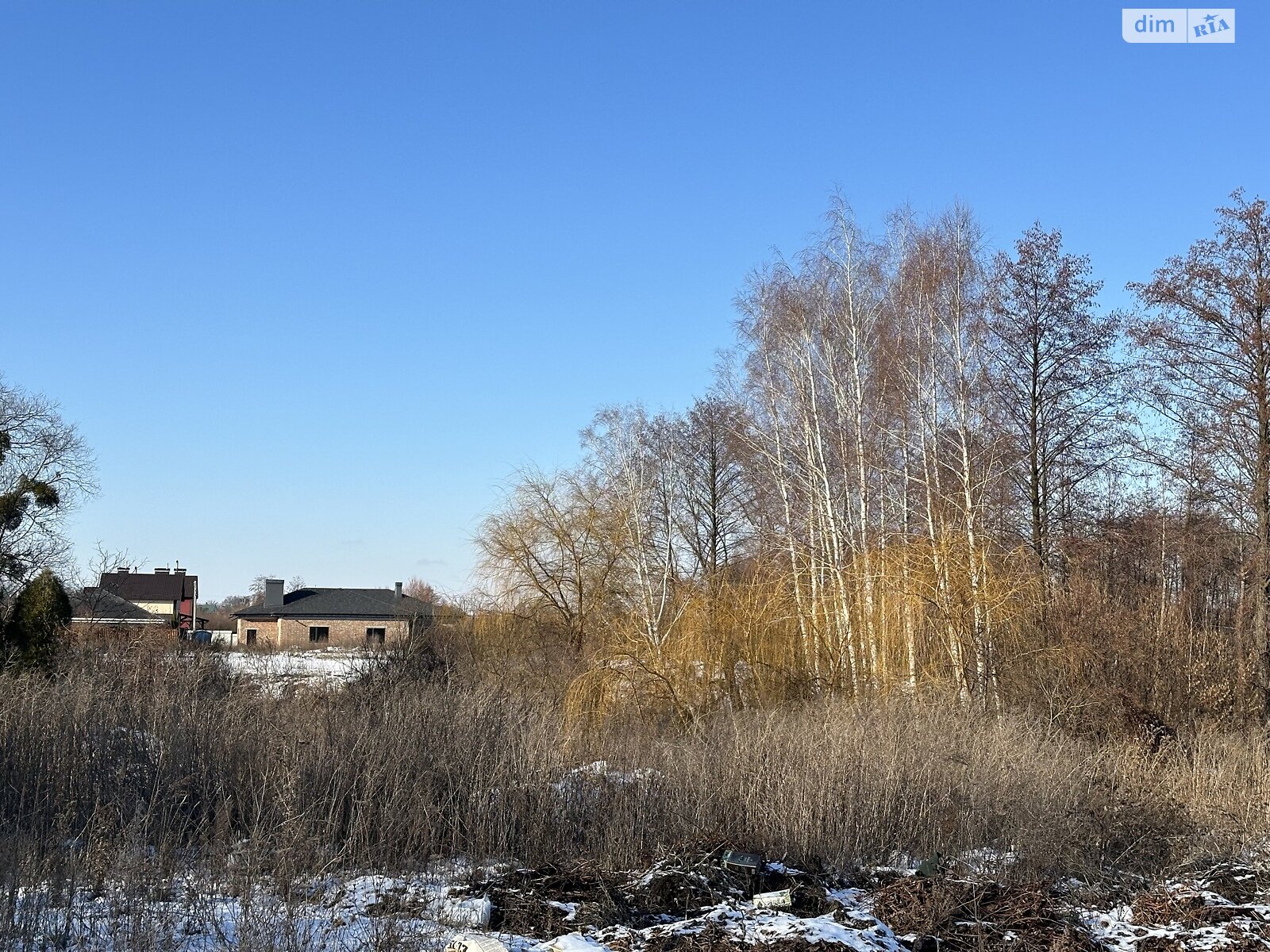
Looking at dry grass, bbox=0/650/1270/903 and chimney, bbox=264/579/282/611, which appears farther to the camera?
chimney, bbox=264/579/282/611

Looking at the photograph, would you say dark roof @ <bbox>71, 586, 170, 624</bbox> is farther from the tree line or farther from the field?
the field

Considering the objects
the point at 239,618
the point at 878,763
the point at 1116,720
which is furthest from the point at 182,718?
the point at 239,618

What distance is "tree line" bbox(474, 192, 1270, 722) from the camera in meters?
16.1

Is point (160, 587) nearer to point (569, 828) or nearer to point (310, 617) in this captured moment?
point (310, 617)

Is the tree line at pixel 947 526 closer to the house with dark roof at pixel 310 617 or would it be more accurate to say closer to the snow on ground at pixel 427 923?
the snow on ground at pixel 427 923

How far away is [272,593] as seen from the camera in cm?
6556

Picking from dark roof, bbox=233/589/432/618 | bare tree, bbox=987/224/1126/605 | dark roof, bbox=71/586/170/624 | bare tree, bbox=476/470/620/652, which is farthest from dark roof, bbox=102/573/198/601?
bare tree, bbox=987/224/1126/605

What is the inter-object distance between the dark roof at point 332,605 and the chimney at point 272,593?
11.6 inches

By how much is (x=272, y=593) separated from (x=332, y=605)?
3.56 meters

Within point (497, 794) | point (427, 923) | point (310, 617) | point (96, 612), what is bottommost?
point (427, 923)

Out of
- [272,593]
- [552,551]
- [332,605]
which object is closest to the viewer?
[552,551]

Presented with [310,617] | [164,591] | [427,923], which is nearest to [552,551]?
[427,923]

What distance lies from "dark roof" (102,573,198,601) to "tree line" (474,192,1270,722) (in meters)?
52.8

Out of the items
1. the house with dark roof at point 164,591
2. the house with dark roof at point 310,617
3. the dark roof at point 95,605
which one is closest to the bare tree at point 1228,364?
the dark roof at point 95,605
